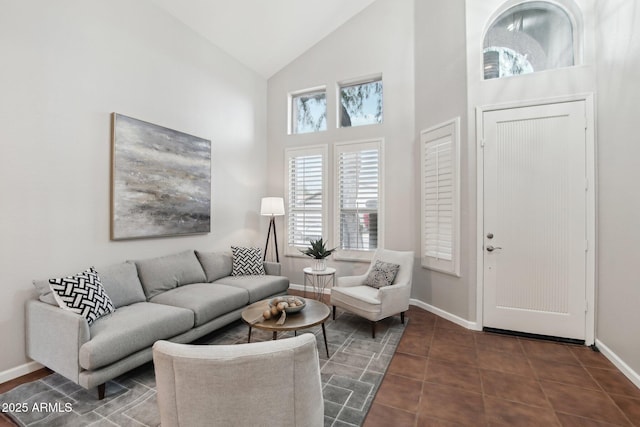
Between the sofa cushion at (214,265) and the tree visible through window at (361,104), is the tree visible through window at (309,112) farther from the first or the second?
the sofa cushion at (214,265)

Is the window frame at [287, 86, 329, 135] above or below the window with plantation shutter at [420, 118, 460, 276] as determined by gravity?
above

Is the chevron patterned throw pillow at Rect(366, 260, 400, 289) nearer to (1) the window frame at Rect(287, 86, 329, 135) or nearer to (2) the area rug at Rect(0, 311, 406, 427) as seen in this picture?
(2) the area rug at Rect(0, 311, 406, 427)

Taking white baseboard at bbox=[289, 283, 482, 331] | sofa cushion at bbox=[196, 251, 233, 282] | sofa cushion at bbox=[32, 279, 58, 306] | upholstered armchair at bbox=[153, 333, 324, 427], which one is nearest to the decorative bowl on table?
sofa cushion at bbox=[196, 251, 233, 282]

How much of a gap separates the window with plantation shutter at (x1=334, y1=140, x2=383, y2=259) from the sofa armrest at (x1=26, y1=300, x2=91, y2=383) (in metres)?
3.38

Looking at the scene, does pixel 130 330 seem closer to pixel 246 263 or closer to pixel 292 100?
pixel 246 263

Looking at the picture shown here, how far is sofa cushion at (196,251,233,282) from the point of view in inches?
152

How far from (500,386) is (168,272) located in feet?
10.9

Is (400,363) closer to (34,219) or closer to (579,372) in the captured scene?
(579,372)

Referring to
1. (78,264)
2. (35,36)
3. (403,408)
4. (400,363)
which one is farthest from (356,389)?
(35,36)

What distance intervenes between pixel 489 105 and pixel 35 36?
14.3ft

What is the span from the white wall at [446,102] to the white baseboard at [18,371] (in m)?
4.18

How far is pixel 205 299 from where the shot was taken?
9.96ft

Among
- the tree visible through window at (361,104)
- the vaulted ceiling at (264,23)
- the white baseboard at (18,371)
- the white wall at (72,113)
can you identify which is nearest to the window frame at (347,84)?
the tree visible through window at (361,104)

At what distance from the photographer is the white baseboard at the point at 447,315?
3430 mm
